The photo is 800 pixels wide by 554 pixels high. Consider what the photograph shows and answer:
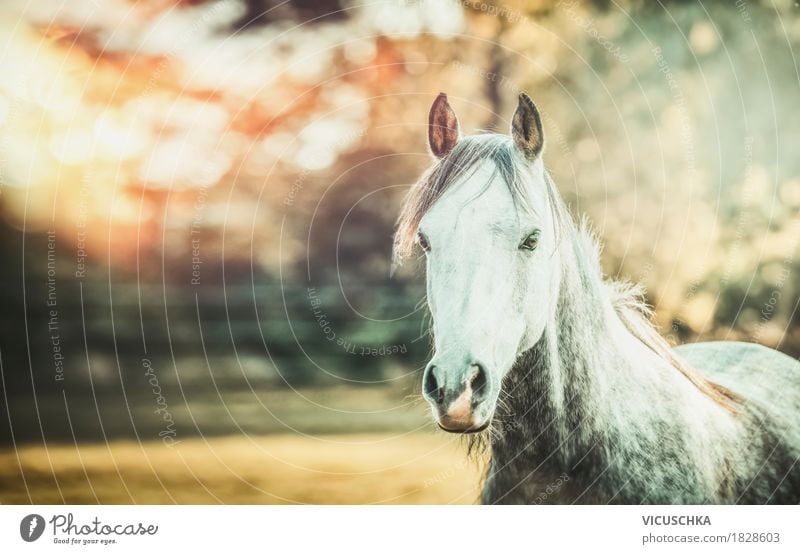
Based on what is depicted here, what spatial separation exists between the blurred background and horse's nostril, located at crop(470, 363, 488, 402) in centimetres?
111

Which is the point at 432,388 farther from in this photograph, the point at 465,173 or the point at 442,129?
the point at 442,129

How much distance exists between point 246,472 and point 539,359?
1501mm

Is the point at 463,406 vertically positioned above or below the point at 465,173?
below

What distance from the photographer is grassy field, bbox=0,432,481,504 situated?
3.16 metres

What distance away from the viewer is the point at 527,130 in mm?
2463

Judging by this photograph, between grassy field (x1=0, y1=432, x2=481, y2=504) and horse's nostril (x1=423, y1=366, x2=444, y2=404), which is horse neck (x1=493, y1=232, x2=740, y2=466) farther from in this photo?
grassy field (x1=0, y1=432, x2=481, y2=504)

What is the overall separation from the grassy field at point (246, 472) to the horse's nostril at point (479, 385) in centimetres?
114

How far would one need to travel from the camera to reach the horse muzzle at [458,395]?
2.14 meters

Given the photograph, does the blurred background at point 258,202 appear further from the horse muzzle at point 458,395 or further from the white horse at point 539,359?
the horse muzzle at point 458,395

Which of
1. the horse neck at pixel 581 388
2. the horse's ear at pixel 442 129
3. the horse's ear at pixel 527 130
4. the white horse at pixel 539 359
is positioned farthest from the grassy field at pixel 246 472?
the horse's ear at pixel 527 130

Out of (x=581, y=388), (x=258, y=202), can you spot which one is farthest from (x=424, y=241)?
(x=258, y=202)
